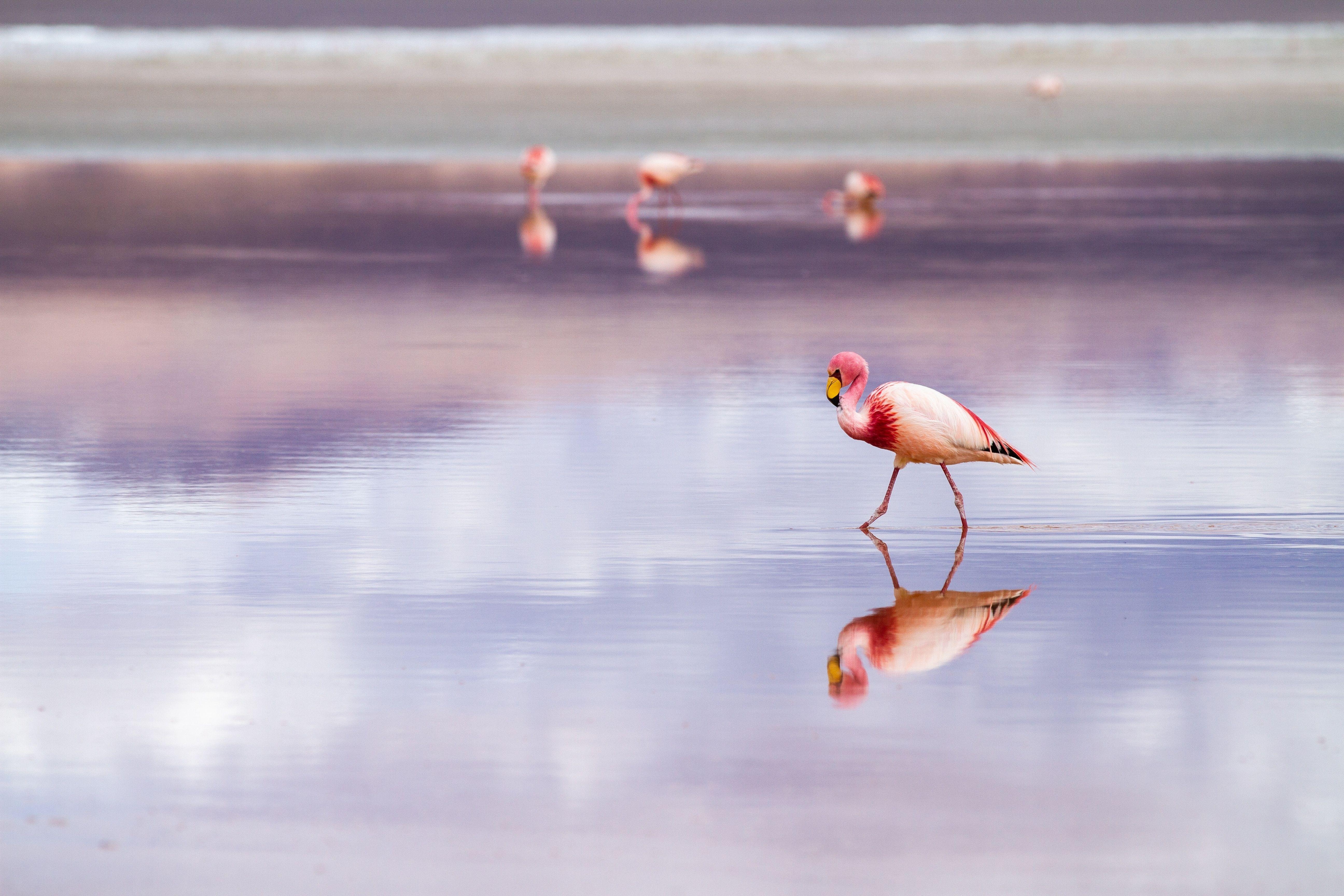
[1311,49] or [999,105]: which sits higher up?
[1311,49]

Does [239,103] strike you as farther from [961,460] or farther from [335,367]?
[961,460]

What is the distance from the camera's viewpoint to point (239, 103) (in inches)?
2117

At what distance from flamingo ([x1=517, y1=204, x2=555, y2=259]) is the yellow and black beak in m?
11.5

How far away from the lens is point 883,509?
8094mm

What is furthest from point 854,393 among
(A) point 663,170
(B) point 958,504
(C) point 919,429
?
(A) point 663,170

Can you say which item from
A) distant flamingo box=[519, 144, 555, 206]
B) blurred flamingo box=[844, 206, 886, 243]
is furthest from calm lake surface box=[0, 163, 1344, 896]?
distant flamingo box=[519, 144, 555, 206]

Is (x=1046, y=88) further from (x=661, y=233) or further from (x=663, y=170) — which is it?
(x=661, y=233)

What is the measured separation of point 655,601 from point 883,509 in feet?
5.03

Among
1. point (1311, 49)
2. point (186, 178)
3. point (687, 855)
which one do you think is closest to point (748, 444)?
point (687, 855)

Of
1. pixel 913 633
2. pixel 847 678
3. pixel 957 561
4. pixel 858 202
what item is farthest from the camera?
pixel 858 202

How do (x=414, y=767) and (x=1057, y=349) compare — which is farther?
(x=1057, y=349)

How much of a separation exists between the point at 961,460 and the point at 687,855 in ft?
12.0

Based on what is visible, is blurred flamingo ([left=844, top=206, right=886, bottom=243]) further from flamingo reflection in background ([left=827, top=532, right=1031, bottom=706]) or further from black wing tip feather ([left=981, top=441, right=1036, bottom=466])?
flamingo reflection in background ([left=827, top=532, right=1031, bottom=706])

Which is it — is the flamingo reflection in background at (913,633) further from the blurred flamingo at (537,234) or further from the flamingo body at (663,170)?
the flamingo body at (663,170)
